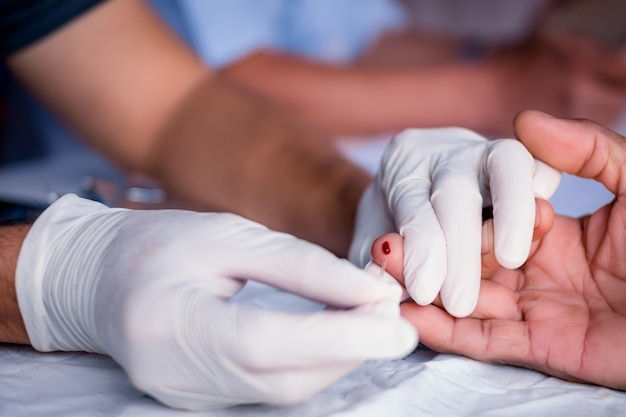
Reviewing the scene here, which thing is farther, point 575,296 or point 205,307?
point 575,296

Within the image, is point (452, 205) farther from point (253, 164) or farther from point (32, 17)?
point (32, 17)

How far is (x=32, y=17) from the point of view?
107 cm

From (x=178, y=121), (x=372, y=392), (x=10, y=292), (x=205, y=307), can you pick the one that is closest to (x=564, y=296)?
(x=372, y=392)

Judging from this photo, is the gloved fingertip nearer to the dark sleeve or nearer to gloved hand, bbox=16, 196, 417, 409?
gloved hand, bbox=16, 196, 417, 409

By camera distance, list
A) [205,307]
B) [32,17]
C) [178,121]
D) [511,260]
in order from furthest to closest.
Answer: [178,121] → [32,17] → [511,260] → [205,307]

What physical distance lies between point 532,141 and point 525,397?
0.25 meters

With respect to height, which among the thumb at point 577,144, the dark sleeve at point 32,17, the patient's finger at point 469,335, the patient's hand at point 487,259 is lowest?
the patient's finger at point 469,335

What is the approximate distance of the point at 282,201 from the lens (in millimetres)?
1104

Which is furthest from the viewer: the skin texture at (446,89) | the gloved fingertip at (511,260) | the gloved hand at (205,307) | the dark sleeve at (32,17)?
the skin texture at (446,89)

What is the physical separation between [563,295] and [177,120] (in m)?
0.73

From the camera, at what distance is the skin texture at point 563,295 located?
24.5 inches

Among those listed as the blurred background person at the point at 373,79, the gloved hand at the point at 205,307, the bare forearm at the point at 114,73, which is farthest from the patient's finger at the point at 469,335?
the blurred background person at the point at 373,79

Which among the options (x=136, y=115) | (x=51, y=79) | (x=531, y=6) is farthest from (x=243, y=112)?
(x=531, y=6)

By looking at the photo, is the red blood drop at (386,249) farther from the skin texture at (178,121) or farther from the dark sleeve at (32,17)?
the dark sleeve at (32,17)
